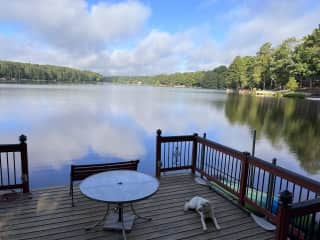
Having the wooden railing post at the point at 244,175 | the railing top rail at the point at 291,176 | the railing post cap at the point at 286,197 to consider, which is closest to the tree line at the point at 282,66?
Answer: the wooden railing post at the point at 244,175

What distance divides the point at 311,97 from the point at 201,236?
4705 centimetres

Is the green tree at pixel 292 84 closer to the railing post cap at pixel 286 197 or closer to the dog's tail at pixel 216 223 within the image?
the dog's tail at pixel 216 223

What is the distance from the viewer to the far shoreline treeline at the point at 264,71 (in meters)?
42.1

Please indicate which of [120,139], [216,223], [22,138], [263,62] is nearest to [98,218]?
[216,223]

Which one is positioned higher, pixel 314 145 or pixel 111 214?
pixel 111 214

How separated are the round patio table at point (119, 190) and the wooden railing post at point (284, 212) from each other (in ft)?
4.43

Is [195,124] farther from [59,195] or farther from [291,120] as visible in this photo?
[59,195]

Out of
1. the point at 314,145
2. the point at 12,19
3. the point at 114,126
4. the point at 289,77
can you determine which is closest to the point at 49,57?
the point at 12,19

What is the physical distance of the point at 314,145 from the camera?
11992 millimetres

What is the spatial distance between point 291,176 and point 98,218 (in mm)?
2548

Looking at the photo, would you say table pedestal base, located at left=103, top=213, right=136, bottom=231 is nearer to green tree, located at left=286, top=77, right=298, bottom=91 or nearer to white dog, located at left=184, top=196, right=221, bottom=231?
white dog, located at left=184, top=196, right=221, bottom=231

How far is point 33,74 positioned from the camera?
282ft

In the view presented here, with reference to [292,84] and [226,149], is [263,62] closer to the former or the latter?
[292,84]

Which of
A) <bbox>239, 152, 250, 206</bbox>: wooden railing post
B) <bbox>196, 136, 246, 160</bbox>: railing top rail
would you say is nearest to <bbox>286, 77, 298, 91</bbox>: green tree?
<bbox>196, 136, 246, 160</bbox>: railing top rail
